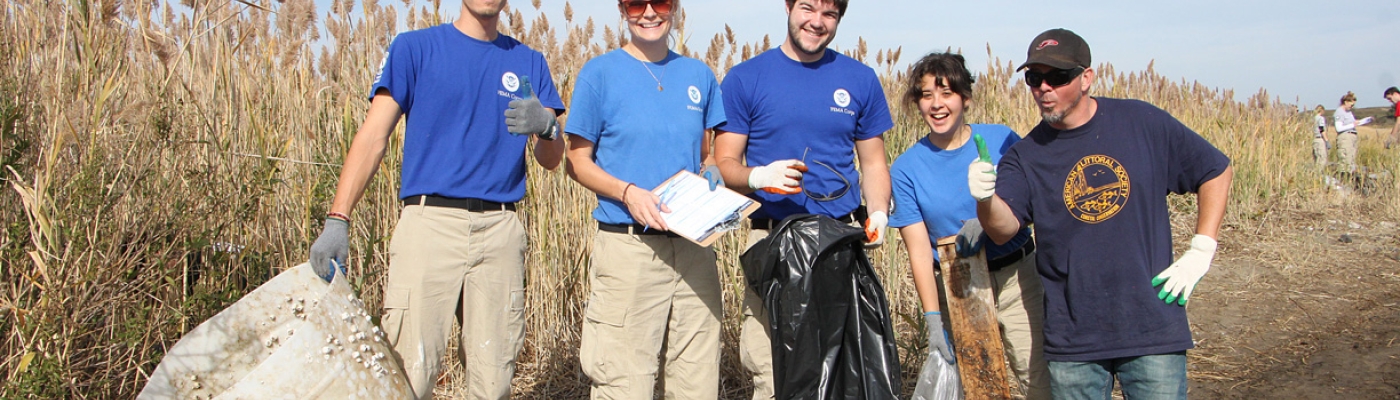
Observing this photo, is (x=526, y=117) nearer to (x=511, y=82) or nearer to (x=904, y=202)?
(x=511, y=82)

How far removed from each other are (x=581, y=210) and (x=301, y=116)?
1335 mm

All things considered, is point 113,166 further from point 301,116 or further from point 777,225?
point 777,225

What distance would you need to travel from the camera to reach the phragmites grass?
2.90m

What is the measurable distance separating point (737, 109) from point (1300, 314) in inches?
191

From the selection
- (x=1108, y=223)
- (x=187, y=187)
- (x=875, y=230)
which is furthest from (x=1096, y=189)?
(x=187, y=187)

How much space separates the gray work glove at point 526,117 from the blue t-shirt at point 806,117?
2.30 ft

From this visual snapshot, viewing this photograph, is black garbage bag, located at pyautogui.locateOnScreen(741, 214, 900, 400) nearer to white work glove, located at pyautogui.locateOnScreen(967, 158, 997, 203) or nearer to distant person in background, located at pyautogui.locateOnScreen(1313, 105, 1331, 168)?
white work glove, located at pyautogui.locateOnScreen(967, 158, 997, 203)

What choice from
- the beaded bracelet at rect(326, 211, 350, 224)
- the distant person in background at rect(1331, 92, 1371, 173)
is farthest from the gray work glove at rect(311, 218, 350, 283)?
the distant person in background at rect(1331, 92, 1371, 173)

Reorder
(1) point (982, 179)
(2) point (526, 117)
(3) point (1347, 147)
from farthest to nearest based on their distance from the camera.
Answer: (3) point (1347, 147)
(2) point (526, 117)
(1) point (982, 179)

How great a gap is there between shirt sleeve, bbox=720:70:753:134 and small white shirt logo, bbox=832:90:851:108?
29cm

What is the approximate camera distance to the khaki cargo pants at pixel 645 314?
2.95 metres

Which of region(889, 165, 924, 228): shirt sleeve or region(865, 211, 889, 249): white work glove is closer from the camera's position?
region(865, 211, 889, 249): white work glove

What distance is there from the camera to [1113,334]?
2545 millimetres

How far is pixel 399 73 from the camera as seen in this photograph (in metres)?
2.75
